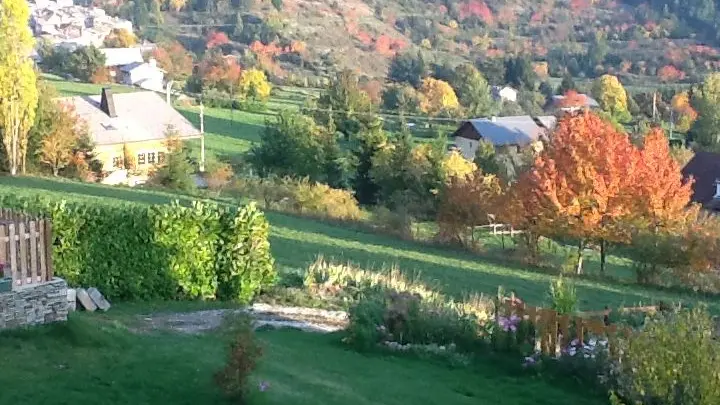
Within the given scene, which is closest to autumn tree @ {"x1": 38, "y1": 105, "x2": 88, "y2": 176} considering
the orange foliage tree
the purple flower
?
the orange foliage tree

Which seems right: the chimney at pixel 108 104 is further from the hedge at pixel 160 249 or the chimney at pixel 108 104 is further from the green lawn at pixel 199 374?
the green lawn at pixel 199 374

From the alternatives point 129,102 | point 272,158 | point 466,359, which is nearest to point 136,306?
point 466,359

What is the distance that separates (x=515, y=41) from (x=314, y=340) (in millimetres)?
147724

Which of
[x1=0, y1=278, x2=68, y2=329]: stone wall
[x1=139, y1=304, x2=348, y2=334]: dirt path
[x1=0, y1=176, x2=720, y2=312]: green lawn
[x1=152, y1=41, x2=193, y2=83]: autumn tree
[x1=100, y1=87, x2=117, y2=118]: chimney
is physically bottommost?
[x1=0, y1=176, x2=720, y2=312]: green lawn

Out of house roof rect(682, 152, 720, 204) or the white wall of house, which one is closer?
house roof rect(682, 152, 720, 204)

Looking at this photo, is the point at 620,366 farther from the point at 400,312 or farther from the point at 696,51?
the point at 696,51

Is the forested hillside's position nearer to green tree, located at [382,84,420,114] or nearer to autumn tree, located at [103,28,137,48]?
autumn tree, located at [103,28,137,48]

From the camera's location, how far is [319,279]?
62.5ft

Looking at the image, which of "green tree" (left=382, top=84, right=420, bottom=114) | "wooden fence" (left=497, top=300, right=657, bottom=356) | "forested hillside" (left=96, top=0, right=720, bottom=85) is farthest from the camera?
"forested hillside" (left=96, top=0, right=720, bottom=85)

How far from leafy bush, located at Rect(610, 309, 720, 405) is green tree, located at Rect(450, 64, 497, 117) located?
82.8m

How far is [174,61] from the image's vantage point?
11300cm

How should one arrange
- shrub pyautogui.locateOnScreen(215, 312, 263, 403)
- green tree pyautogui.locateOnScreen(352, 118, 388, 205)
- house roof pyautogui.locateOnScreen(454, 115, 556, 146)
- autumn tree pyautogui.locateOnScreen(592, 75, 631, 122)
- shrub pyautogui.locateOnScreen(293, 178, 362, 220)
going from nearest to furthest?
shrub pyautogui.locateOnScreen(215, 312, 263, 403) → shrub pyautogui.locateOnScreen(293, 178, 362, 220) → green tree pyautogui.locateOnScreen(352, 118, 388, 205) → house roof pyautogui.locateOnScreen(454, 115, 556, 146) → autumn tree pyautogui.locateOnScreen(592, 75, 631, 122)

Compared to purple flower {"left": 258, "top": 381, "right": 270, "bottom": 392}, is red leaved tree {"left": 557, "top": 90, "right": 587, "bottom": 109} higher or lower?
higher

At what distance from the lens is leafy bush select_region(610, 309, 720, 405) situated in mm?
8531
